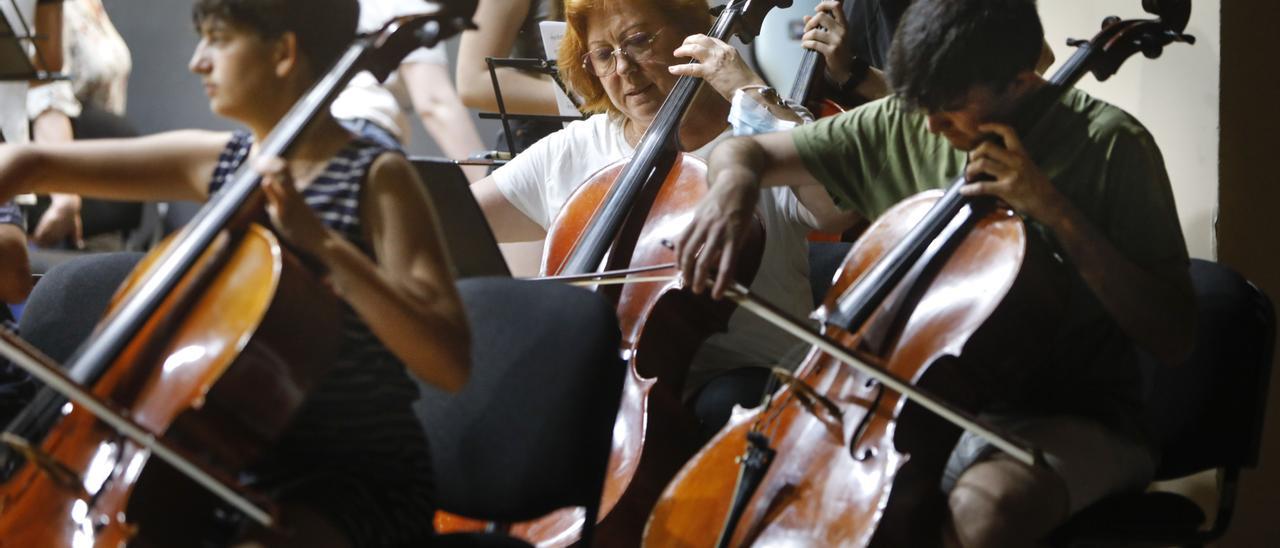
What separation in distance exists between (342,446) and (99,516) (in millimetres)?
255

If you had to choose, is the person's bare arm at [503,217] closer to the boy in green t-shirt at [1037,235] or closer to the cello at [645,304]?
the cello at [645,304]

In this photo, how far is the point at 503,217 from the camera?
6.55 feet

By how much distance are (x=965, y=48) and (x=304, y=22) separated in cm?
86

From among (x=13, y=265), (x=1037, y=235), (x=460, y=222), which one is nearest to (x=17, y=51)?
(x=13, y=265)

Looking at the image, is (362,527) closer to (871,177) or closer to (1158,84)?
(871,177)

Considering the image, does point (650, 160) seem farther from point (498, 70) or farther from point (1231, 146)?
point (1231, 146)

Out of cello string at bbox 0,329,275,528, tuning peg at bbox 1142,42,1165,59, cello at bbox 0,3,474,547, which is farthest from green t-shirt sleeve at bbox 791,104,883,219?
cello string at bbox 0,329,275,528

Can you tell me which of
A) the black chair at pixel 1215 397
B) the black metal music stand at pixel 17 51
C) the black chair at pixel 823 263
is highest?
the black metal music stand at pixel 17 51

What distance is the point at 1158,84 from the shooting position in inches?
80.7

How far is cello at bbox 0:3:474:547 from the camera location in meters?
1.34

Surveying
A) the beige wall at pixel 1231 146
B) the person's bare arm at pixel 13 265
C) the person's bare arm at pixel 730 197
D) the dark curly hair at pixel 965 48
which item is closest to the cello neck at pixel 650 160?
the person's bare arm at pixel 730 197

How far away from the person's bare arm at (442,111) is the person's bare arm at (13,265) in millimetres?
526

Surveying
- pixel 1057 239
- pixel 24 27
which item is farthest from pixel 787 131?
pixel 24 27

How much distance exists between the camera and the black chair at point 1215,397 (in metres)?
1.95
